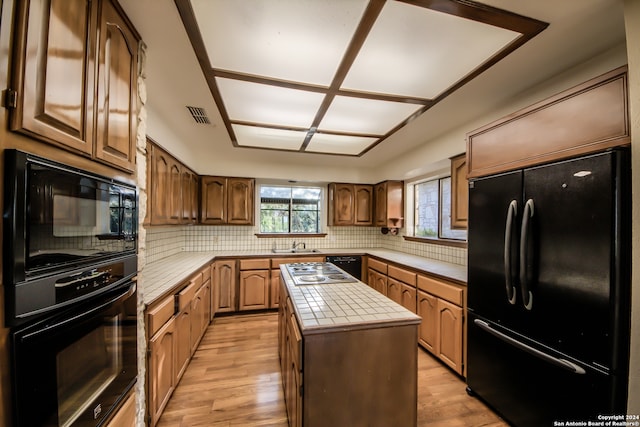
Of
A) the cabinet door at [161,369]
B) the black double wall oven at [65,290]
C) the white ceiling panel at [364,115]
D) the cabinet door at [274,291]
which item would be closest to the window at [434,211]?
the white ceiling panel at [364,115]

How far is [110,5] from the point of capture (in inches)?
43.7

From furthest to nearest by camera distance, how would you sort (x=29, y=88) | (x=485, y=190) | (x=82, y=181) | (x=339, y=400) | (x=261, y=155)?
(x=261, y=155)
(x=485, y=190)
(x=339, y=400)
(x=82, y=181)
(x=29, y=88)

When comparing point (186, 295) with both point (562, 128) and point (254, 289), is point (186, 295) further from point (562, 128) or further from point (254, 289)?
point (562, 128)

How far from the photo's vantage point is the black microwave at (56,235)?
677 mm

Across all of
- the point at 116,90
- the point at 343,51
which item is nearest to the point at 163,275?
the point at 116,90

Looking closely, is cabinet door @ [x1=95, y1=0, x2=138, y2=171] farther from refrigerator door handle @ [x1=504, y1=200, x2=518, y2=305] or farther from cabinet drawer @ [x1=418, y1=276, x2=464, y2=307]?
cabinet drawer @ [x1=418, y1=276, x2=464, y2=307]

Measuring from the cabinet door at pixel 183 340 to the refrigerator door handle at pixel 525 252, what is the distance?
2488mm

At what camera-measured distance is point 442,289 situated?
94.2 inches

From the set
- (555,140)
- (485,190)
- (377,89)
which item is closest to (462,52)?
(377,89)

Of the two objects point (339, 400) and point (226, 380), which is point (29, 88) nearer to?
point (339, 400)

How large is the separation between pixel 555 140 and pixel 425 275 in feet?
5.47

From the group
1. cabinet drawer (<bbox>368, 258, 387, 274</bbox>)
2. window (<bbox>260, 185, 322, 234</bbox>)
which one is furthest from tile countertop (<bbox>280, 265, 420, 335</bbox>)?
window (<bbox>260, 185, 322, 234</bbox>)

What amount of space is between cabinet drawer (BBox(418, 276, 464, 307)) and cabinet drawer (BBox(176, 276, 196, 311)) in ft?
7.78

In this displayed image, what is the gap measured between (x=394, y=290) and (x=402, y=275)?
11.6 inches
